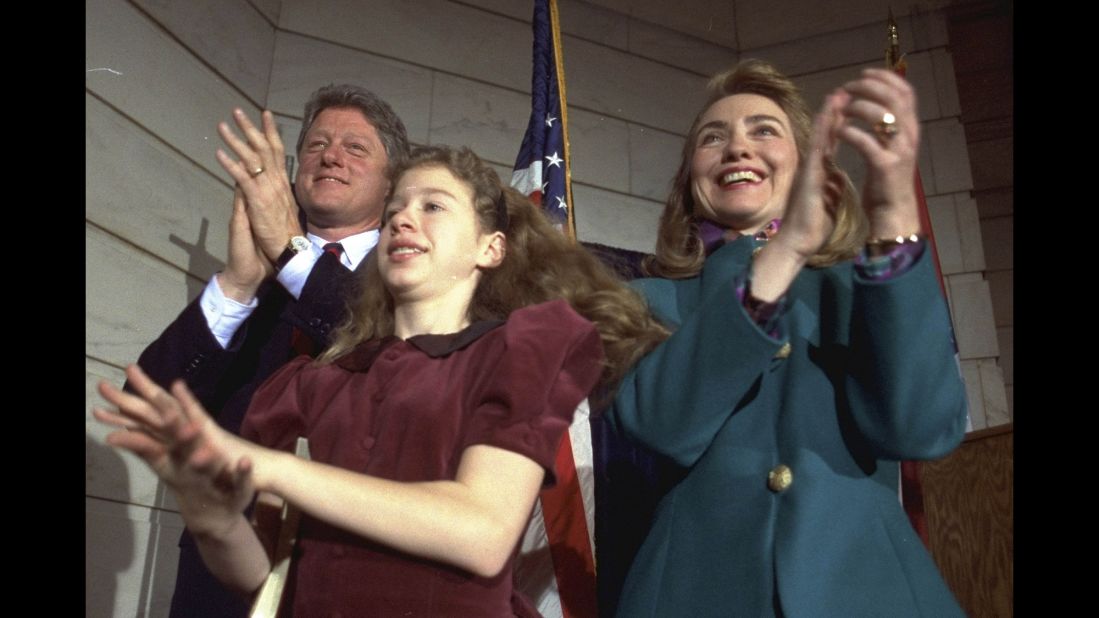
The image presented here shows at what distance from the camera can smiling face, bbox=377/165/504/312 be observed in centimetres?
163

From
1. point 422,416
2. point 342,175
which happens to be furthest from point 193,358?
point 422,416

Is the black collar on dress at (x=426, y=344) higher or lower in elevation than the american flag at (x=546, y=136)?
lower

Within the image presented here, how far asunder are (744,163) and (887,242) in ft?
1.69

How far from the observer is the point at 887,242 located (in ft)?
4.64

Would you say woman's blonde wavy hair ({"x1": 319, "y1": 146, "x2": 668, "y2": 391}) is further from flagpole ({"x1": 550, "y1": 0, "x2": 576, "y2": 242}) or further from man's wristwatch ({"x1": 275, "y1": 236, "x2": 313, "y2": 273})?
flagpole ({"x1": 550, "y1": 0, "x2": 576, "y2": 242})

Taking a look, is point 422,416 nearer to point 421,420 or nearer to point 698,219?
point 421,420

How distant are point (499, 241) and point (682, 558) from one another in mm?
599

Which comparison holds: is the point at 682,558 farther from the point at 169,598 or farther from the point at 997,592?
the point at 169,598

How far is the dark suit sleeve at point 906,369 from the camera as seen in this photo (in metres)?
1.41

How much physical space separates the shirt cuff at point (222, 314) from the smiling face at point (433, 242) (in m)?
0.60

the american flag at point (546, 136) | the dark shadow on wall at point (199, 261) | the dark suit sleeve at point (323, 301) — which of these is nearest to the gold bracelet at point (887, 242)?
the dark suit sleeve at point (323, 301)

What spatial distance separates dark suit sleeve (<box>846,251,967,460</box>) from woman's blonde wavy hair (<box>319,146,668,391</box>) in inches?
13.6

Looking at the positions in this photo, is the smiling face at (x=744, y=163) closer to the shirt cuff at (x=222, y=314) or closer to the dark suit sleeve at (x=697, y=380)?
the dark suit sleeve at (x=697, y=380)
